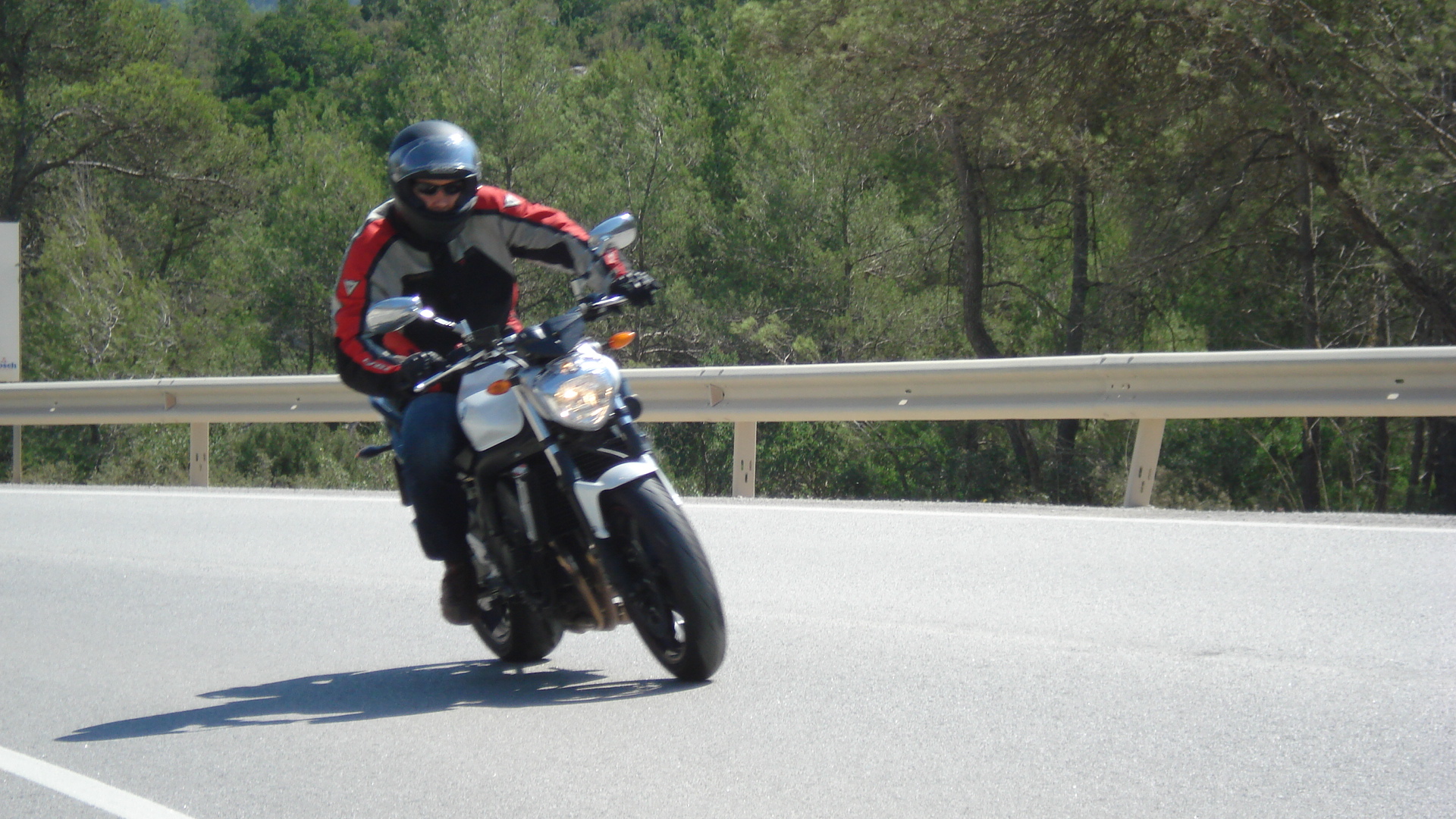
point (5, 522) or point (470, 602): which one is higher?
point (470, 602)

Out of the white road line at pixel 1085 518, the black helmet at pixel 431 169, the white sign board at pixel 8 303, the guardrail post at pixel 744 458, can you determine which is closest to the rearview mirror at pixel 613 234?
the black helmet at pixel 431 169

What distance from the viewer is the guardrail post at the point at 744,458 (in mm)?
9586

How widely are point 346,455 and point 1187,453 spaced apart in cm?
1480

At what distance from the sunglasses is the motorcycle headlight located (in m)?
0.76

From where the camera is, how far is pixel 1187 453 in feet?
66.2

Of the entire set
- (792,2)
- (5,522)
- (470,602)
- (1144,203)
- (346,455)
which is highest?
(792,2)

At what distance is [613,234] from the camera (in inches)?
181

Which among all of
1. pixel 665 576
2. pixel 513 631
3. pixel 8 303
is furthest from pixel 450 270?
pixel 8 303

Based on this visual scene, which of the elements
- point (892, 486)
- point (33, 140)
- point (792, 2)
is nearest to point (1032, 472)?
point (892, 486)

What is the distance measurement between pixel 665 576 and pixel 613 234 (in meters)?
1.15

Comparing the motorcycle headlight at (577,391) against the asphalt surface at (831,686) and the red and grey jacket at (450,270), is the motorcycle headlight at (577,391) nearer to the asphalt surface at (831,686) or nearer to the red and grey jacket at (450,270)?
the red and grey jacket at (450,270)

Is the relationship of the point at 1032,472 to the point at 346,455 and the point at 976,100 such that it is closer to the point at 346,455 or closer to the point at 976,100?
the point at 976,100

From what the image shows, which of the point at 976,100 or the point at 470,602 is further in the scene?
the point at 976,100

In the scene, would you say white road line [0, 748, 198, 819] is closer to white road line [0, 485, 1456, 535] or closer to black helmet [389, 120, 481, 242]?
black helmet [389, 120, 481, 242]
